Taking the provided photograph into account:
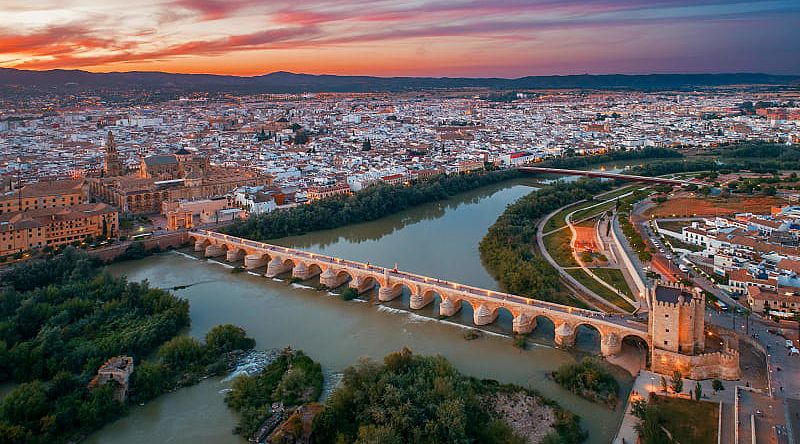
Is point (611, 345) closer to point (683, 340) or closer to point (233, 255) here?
point (683, 340)

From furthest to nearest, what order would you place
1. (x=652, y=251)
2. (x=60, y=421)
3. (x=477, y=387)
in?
(x=652, y=251), (x=477, y=387), (x=60, y=421)

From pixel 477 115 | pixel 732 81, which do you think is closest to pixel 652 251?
pixel 477 115

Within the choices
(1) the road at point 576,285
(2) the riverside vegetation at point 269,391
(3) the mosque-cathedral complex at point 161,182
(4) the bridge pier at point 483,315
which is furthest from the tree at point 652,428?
(3) the mosque-cathedral complex at point 161,182

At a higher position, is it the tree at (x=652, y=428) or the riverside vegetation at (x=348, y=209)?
the riverside vegetation at (x=348, y=209)

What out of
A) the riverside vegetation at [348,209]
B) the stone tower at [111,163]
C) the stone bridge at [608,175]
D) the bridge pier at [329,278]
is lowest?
the bridge pier at [329,278]

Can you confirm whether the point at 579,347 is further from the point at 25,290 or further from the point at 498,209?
the point at 498,209

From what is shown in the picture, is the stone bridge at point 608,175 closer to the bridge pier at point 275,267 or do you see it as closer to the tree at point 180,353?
the bridge pier at point 275,267

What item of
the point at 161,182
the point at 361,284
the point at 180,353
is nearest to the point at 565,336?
the point at 361,284

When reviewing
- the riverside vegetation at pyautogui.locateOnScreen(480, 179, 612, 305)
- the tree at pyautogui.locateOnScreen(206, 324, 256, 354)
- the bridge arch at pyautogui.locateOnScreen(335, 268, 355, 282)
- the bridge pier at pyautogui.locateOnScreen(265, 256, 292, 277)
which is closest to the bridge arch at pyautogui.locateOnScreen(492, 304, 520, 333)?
the riverside vegetation at pyautogui.locateOnScreen(480, 179, 612, 305)
